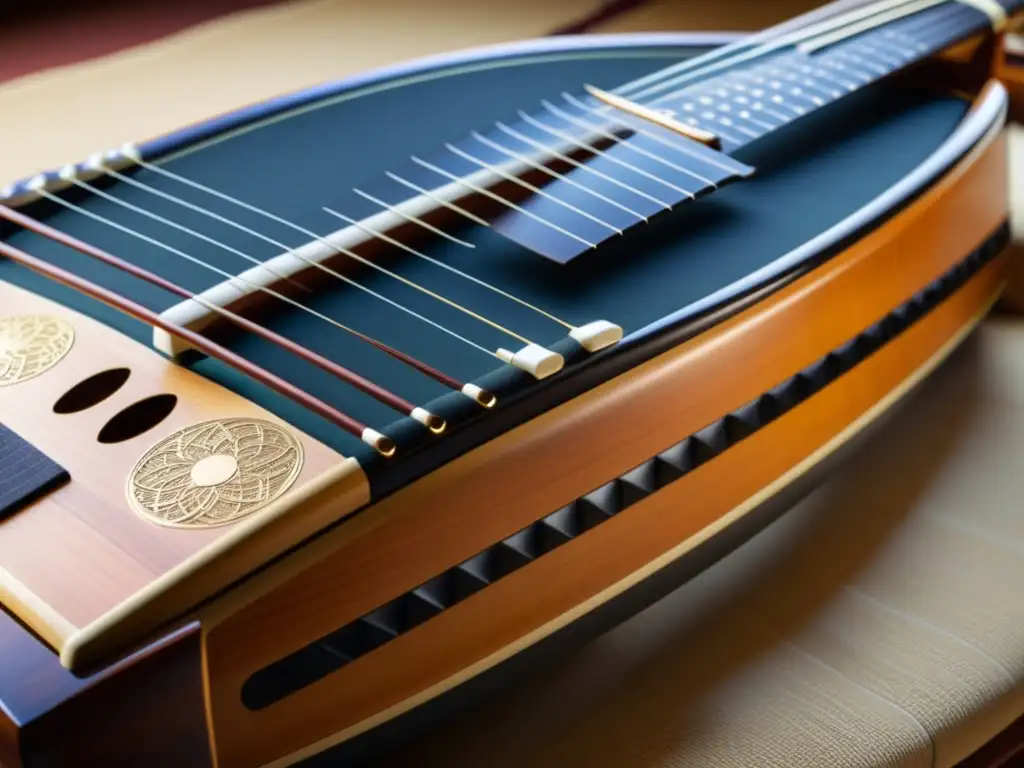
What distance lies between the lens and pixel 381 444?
0.63 meters

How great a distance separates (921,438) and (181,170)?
2.56ft

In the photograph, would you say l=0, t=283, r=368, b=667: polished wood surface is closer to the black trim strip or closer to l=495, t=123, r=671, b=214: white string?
the black trim strip

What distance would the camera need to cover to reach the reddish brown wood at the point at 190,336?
0.66 metres

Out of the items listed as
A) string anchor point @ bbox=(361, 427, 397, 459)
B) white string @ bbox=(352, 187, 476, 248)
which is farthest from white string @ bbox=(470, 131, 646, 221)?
string anchor point @ bbox=(361, 427, 397, 459)

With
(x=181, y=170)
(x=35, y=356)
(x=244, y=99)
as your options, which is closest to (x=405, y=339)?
(x=35, y=356)

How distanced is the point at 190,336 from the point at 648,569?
0.37 metres

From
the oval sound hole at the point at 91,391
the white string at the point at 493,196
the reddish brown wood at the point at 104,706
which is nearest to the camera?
the reddish brown wood at the point at 104,706

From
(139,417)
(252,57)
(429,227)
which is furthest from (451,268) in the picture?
(252,57)

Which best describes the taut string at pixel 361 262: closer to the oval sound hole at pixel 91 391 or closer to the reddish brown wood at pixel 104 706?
the oval sound hole at pixel 91 391

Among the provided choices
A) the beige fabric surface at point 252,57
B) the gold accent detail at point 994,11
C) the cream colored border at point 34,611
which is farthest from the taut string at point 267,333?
the gold accent detail at point 994,11

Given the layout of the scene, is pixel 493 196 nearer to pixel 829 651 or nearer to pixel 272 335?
pixel 272 335

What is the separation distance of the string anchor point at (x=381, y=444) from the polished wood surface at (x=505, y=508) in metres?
0.03

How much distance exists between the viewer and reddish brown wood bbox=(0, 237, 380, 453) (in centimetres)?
66

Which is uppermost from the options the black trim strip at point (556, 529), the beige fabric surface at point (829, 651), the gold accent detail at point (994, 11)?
the gold accent detail at point (994, 11)
